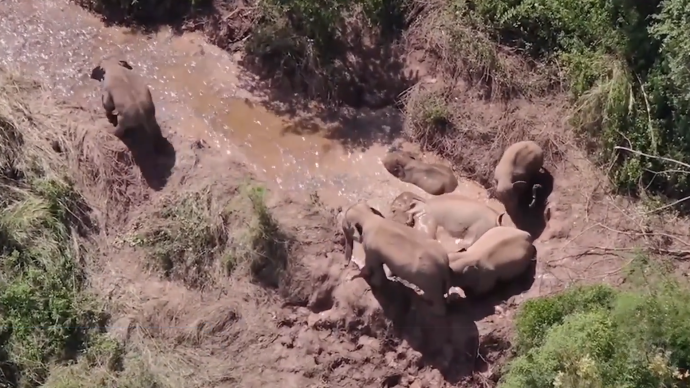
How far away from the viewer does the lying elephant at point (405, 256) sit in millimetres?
8461

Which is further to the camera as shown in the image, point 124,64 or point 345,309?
point 124,64

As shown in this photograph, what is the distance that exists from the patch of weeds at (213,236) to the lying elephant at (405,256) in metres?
1.07

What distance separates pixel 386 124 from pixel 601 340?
4210 mm

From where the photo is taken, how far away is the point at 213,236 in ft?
31.4

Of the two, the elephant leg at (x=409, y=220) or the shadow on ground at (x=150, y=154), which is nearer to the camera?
the elephant leg at (x=409, y=220)

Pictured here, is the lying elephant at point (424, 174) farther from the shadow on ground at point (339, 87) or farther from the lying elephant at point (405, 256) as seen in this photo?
the lying elephant at point (405, 256)

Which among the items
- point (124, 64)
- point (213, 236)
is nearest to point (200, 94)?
point (124, 64)

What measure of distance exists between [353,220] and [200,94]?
3.10 metres

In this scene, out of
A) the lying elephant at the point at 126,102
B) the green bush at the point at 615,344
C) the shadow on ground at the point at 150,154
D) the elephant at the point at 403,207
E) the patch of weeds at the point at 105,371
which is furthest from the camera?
the shadow on ground at the point at 150,154

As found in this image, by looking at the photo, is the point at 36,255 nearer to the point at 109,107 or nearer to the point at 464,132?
the point at 109,107

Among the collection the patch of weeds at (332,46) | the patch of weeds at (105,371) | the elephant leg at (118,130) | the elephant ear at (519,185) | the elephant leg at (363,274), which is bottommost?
the patch of weeds at (105,371)

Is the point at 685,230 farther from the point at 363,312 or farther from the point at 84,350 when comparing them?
the point at 84,350

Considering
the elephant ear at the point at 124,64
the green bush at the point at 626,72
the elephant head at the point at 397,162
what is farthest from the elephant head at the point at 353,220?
the elephant ear at the point at 124,64

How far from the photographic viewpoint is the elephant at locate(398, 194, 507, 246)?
918cm
